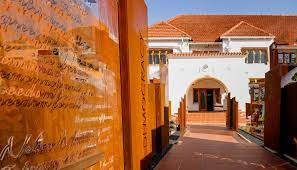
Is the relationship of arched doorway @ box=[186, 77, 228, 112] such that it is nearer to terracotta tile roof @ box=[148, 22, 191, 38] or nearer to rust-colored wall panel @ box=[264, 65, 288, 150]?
terracotta tile roof @ box=[148, 22, 191, 38]

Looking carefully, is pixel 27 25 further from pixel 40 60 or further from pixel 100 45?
pixel 100 45

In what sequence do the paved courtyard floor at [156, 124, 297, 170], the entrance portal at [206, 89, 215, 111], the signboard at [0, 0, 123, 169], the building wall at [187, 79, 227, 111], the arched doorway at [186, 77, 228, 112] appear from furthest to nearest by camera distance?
the entrance portal at [206, 89, 215, 111], the arched doorway at [186, 77, 228, 112], the building wall at [187, 79, 227, 111], the paved courtyard floor at [156, 124, 297, 170], the signboard at [0, 0, 123, 169]

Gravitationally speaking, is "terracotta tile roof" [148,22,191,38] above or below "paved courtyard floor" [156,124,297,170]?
above

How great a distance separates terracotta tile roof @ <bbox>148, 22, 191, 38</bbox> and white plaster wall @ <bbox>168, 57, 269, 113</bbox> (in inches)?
151

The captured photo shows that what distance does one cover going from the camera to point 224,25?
31.3 meters

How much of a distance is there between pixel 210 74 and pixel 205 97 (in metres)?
4.91

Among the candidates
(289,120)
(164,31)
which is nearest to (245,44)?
(164,31)

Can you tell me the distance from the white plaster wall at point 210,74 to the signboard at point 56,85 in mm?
20800

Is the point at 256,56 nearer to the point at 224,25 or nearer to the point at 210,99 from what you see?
the point at 224,25

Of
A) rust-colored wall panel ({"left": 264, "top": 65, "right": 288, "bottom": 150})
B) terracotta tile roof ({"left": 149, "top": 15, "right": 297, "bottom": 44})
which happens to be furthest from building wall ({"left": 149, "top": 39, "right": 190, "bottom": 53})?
rust-colored wall panel ({"left": 264, "top": 65, "right": 288, "bottom": 150})

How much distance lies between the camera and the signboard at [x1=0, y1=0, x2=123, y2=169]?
6.59 ft

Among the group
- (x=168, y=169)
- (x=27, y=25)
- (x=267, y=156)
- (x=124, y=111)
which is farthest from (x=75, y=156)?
(x=267, y=156)

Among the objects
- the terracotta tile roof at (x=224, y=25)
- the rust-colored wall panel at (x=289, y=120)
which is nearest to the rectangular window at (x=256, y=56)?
the terracotta tile roof at (x=224, y=25)

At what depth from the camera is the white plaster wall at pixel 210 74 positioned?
79.9ft
